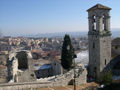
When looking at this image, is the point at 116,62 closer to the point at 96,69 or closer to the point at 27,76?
the point at 96,69

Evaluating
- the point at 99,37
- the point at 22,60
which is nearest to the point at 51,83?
the point at 22,60

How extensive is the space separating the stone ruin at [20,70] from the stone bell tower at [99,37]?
33.3 ft

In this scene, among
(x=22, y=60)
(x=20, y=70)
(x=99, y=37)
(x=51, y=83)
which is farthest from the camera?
(x=99, y=37)

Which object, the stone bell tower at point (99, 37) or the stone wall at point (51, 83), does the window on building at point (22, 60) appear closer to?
the stone wall at point (51, 83)

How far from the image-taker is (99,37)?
73.2 ft

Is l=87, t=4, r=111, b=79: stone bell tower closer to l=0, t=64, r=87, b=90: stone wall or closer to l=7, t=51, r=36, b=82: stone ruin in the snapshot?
l=0, t=64, r=87, b=90: stone wall

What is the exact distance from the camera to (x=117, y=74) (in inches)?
901

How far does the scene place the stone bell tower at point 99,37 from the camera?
2241 cm

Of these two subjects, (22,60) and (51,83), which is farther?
(22,60)

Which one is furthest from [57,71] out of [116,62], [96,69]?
[116,62]

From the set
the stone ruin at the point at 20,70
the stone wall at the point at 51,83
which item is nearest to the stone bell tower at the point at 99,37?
the stone wall at the point at 51,83

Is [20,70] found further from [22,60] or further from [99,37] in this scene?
[99,37]

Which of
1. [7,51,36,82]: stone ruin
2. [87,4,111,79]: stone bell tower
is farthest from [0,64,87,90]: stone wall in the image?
[87,4,111,79]: stone bell tower

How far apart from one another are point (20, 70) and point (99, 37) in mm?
11991
